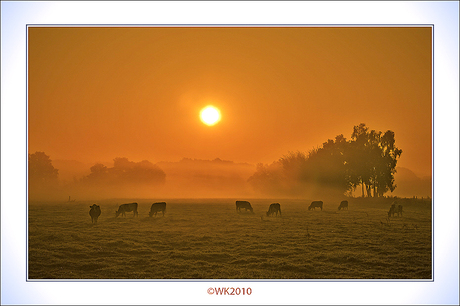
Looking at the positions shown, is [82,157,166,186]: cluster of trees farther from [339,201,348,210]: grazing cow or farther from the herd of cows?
[339,201,348,210]: grazing cow

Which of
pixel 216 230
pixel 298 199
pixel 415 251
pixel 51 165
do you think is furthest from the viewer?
pixel 298 199

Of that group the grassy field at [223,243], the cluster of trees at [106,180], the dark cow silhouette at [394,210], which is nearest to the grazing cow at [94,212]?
the grassy field at [223,243]

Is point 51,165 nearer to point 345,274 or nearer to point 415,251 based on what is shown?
point 345,274

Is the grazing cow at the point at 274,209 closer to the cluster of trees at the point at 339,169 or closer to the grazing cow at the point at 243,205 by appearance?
the cluster of trees at the point at 339,169

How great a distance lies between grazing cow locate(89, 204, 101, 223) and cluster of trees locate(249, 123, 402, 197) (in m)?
6.59

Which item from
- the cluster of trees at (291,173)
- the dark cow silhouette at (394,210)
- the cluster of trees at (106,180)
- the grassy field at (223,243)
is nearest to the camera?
the grassy field at (223,243)

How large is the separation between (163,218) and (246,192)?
4.04m

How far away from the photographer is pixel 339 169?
17391mm

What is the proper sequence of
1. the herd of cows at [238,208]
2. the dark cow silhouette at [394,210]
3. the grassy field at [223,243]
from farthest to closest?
the herd of cows at [238,208], the dark cow silhouette at [394,210], the grassy field at [223,243]

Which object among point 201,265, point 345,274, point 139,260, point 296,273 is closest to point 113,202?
point 139,260

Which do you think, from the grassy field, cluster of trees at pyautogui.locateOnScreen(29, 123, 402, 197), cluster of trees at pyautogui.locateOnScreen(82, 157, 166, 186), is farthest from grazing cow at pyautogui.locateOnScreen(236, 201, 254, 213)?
cluster of trees at pyautogui.locateOnScreen(82, 157, 166, 186)

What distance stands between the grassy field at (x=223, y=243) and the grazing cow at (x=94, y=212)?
0.55 ft

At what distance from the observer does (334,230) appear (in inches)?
566

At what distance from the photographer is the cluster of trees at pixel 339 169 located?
1449cm
